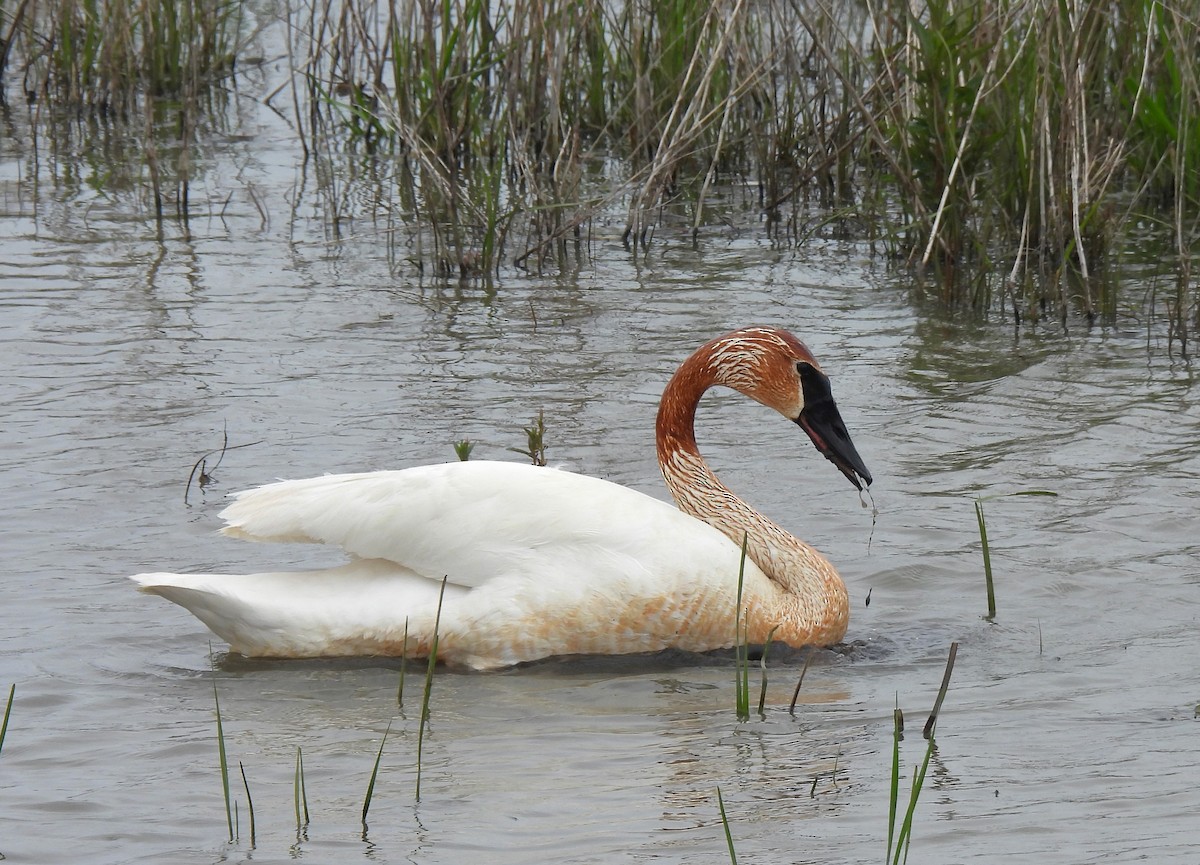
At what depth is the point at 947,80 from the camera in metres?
8.19

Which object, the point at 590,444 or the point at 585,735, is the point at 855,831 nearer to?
the point at 585,735

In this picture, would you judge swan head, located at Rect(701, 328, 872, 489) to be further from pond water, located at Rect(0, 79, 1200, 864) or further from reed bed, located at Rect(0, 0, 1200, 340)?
reed bed, located at Rect(0, 0, 1200, 340)

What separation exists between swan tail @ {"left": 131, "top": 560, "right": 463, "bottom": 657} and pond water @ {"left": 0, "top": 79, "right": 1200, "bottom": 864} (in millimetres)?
83

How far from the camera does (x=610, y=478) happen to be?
681cm

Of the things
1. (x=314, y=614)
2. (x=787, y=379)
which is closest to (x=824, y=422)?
(x=787, y=379)

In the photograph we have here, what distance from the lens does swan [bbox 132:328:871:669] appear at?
5129mm

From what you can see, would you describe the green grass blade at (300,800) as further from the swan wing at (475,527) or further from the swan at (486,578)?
the swan wing at (475,527)

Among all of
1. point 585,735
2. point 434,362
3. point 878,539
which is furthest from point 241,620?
point 434,362

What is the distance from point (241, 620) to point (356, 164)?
717 cm

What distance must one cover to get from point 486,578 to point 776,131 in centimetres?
561

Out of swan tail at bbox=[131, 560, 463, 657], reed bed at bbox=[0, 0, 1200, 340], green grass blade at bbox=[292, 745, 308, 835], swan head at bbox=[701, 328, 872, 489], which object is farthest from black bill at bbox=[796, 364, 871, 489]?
reed bed at bbox=[0, 0, 1200, 340]

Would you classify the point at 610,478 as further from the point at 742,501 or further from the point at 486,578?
the point at 486,578

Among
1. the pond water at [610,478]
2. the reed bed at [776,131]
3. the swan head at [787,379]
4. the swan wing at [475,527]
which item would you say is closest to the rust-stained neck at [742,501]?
the swan head at [787,379]

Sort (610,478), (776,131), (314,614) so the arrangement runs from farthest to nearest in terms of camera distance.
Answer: (776,131) → (610,478) → (314,614)
